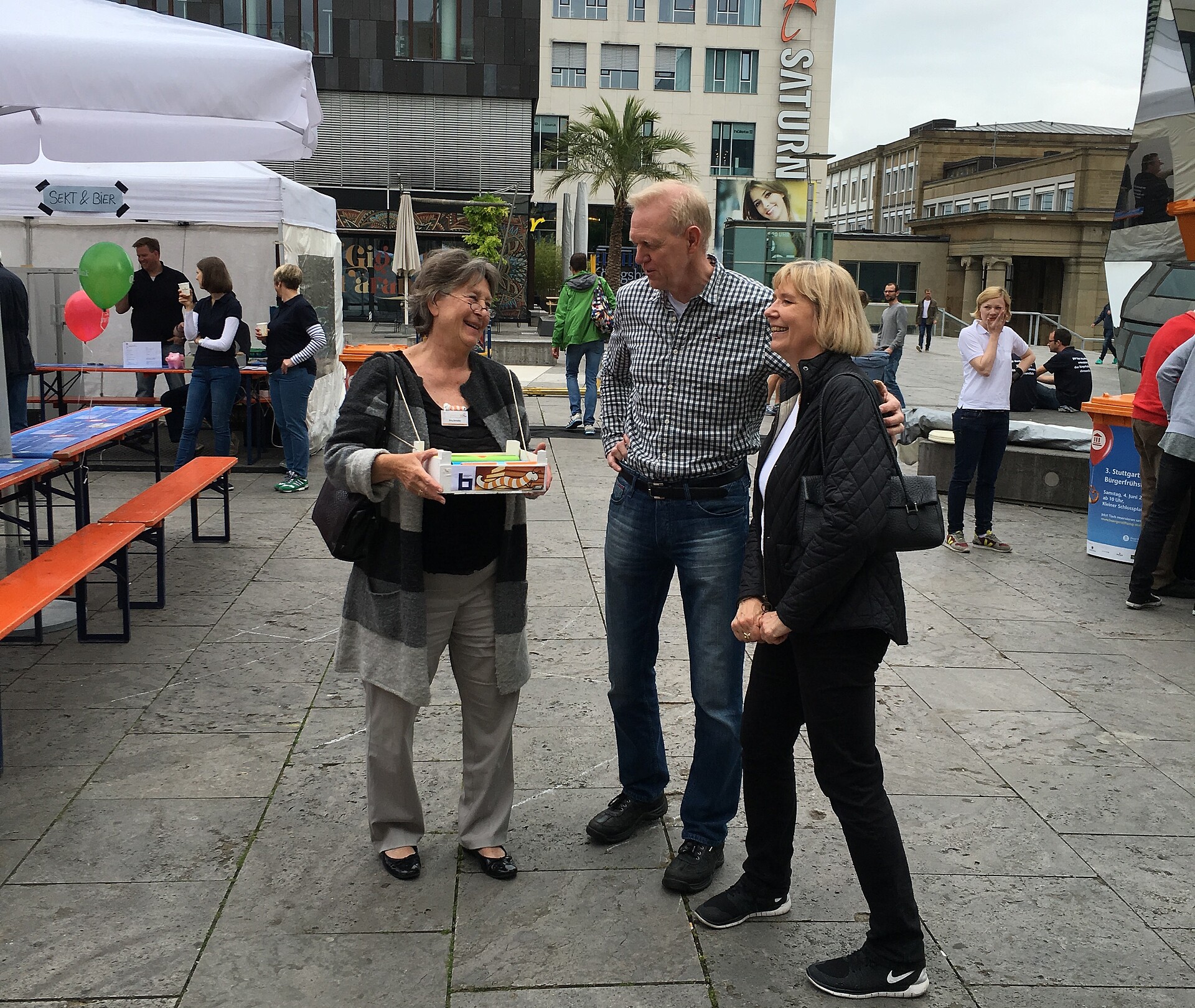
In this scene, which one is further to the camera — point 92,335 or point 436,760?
point 92,335

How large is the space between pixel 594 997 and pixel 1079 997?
48.8 inches

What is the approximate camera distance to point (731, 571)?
3.46 m

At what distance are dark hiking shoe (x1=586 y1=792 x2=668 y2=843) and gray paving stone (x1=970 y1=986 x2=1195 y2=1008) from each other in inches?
47.5

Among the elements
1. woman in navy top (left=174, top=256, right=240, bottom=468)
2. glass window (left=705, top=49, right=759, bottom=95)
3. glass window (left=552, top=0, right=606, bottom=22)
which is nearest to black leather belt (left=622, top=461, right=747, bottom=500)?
woman in navy top (left=174, top=256, right=240, bottom=468)

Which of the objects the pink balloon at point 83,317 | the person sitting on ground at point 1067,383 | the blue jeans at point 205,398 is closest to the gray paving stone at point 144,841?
the blue jeans at point 205,398

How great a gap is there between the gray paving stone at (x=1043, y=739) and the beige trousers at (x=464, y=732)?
2.11m

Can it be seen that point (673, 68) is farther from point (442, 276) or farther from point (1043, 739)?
point (442, 276)

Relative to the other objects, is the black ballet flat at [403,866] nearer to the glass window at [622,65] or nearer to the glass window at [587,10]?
the glass window at [622,65]

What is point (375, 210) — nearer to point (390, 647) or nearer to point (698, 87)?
point (698, 87)

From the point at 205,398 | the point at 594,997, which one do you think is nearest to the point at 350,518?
the point at 594,997

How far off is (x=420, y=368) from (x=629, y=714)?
128 centimetres

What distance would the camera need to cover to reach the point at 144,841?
3771 millimetres

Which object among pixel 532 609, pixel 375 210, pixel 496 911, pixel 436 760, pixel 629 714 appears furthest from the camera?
pixel 375 210

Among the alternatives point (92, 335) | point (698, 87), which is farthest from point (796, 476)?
point (698, 87)
